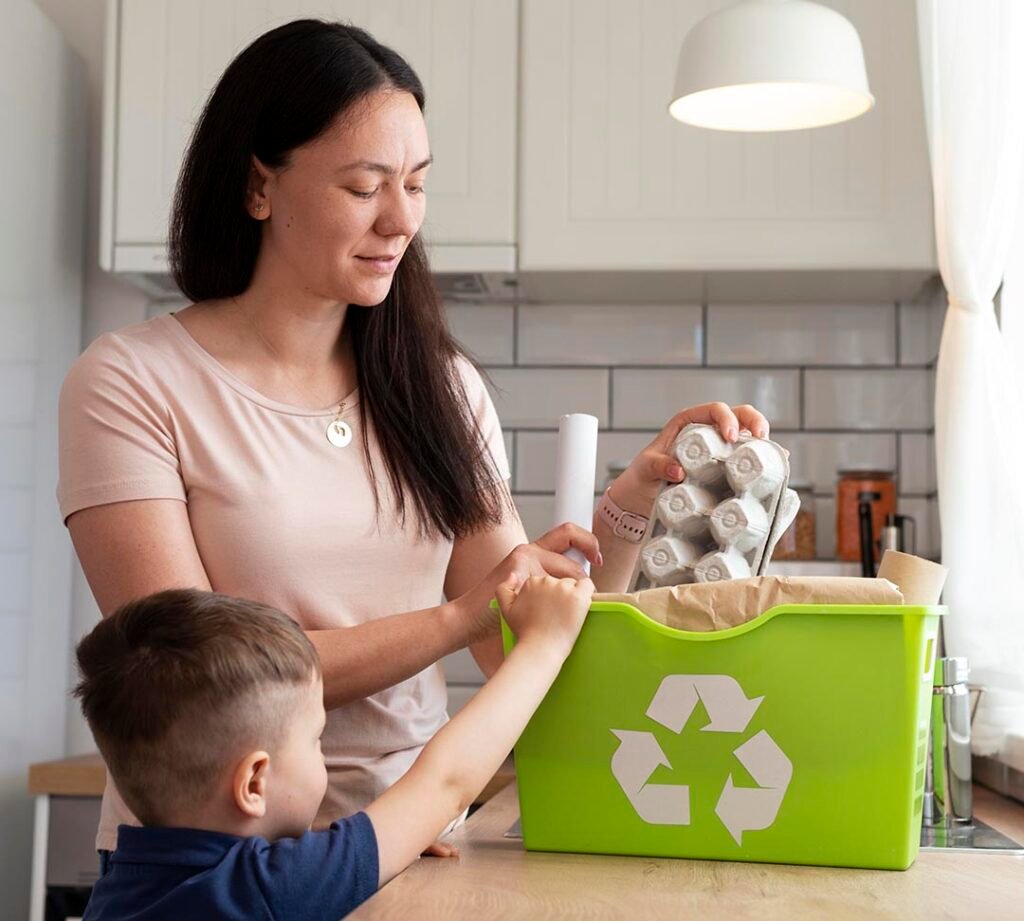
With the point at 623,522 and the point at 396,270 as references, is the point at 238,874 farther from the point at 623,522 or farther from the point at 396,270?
the point at 396,270

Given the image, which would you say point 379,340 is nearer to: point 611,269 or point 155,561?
point 155,561

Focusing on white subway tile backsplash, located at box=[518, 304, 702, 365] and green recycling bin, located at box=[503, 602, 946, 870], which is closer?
green recycling bin, located at box=[503, 602, 946, 870]

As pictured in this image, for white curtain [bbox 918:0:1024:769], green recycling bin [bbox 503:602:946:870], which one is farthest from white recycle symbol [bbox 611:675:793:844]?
white curtain [bbox 918:0:1024:769]

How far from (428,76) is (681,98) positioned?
694mm

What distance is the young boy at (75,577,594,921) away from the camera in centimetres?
90

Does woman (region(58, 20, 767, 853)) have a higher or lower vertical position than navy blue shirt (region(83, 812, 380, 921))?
higher

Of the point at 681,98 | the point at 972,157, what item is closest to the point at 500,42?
the point at 681,98

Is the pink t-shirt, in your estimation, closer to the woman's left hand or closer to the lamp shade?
the woman's left hand

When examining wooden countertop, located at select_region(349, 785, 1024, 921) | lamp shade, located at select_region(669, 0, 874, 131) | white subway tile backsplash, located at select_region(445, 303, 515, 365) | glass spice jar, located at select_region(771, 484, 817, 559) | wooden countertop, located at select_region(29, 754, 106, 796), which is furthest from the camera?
white subway tile backsplash, located at select_region(445, 303, 515, 365)

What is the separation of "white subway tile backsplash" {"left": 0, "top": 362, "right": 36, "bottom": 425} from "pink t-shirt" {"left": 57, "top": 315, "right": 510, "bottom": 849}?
1.15 m

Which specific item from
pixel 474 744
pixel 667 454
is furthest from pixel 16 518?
pixel 474 744

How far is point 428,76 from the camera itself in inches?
93.4

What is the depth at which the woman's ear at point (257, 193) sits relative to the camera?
1.35 m

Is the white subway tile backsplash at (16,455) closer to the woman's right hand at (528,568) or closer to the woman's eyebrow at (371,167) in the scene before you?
the woman's eyebrow at (371,167)
